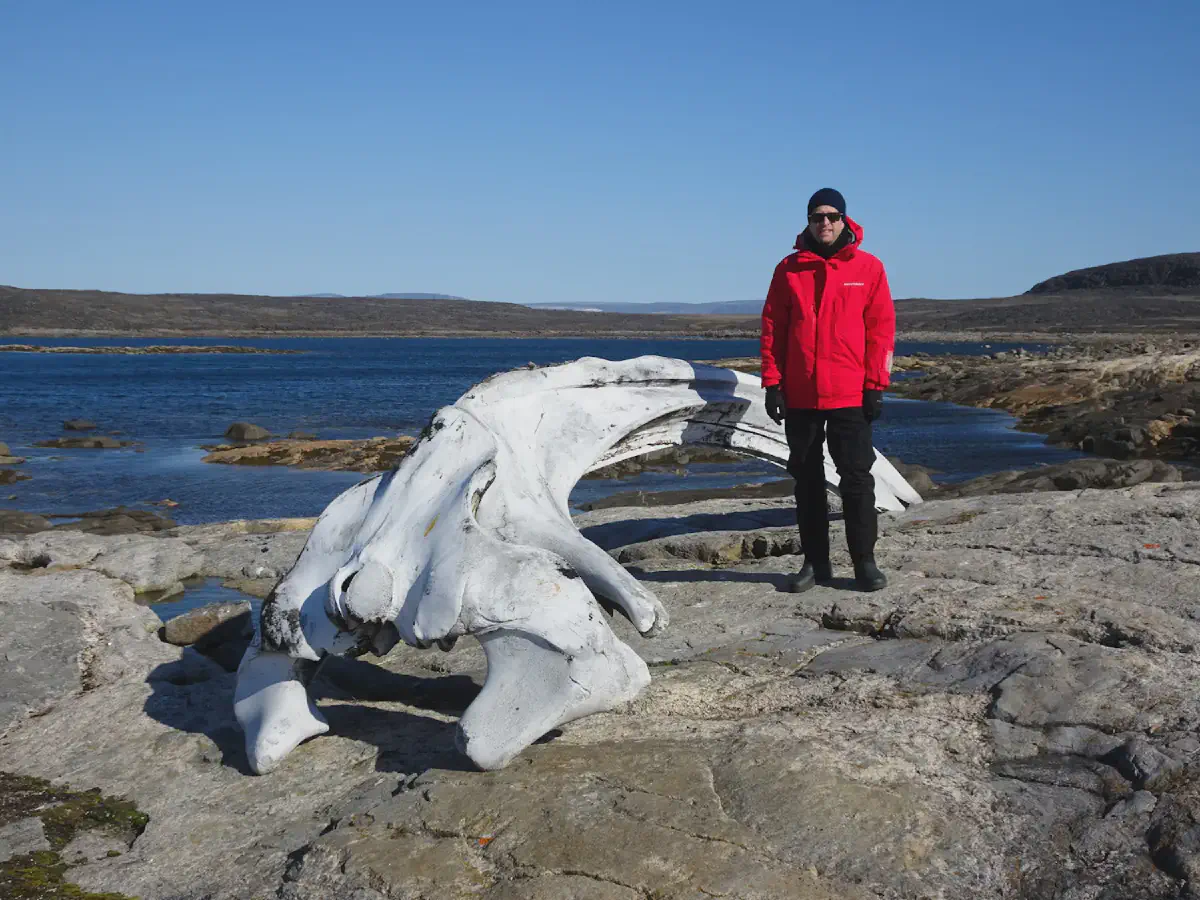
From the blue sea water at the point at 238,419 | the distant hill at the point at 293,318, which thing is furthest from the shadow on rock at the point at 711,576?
the distant hill at the point at 293,318

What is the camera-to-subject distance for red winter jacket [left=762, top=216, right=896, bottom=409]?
5625 mm

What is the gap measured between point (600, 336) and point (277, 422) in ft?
420

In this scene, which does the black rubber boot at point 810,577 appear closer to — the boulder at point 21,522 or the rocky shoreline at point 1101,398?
the boulder at point 21,522

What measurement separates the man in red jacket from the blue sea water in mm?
6135

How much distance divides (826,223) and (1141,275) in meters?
172

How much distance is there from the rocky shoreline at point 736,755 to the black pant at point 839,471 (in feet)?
1.05

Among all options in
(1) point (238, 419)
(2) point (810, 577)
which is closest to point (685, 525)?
(2) point (810, 577)

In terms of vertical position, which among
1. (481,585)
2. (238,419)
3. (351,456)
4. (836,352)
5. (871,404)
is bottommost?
(238,419)

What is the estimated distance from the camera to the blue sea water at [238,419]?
56.7 feet

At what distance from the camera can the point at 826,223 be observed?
5.58 metres

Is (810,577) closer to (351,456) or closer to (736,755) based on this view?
(736,755)

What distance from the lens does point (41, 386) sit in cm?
4925

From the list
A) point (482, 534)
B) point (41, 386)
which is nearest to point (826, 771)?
point (482, 534)

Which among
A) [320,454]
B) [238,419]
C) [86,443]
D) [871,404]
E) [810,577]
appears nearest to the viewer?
Answer: [871,404]
